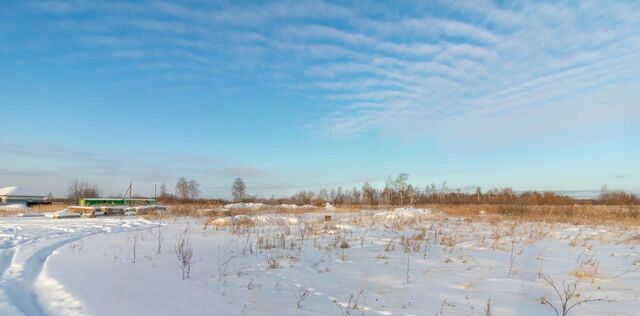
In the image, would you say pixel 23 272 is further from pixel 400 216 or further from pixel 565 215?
pixel 565 215

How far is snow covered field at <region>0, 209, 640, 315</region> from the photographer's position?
Answer: 12.3 ft

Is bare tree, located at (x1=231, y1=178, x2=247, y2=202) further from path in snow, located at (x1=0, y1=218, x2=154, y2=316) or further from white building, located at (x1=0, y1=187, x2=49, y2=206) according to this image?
path in snow, located at (x1=0, y1=218, x2=154, y2=316)

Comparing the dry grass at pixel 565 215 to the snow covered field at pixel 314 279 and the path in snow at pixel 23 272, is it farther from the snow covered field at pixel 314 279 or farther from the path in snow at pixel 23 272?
the path in snow at pixel 23 272

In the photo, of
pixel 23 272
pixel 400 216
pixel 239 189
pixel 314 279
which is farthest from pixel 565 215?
pixel 239 189

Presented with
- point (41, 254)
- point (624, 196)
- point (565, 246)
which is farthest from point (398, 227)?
point (624, 196)

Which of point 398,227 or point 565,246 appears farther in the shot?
point 398,227

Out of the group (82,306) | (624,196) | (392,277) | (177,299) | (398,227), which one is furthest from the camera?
(624,196)

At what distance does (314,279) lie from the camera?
489cm

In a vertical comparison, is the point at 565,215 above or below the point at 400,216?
below

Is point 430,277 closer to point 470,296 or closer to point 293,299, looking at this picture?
point 470,296

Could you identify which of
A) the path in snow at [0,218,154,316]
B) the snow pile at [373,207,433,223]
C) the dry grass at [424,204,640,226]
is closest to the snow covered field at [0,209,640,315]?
the path in snow at [0,218,154,316]

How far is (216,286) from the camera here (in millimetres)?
4398

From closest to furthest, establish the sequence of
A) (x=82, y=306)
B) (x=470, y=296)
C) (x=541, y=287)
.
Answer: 1. (x=82, y=306)
2. (x=470, y=296)
3. (x=541, y=287)

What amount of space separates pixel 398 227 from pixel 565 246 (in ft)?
12.8
